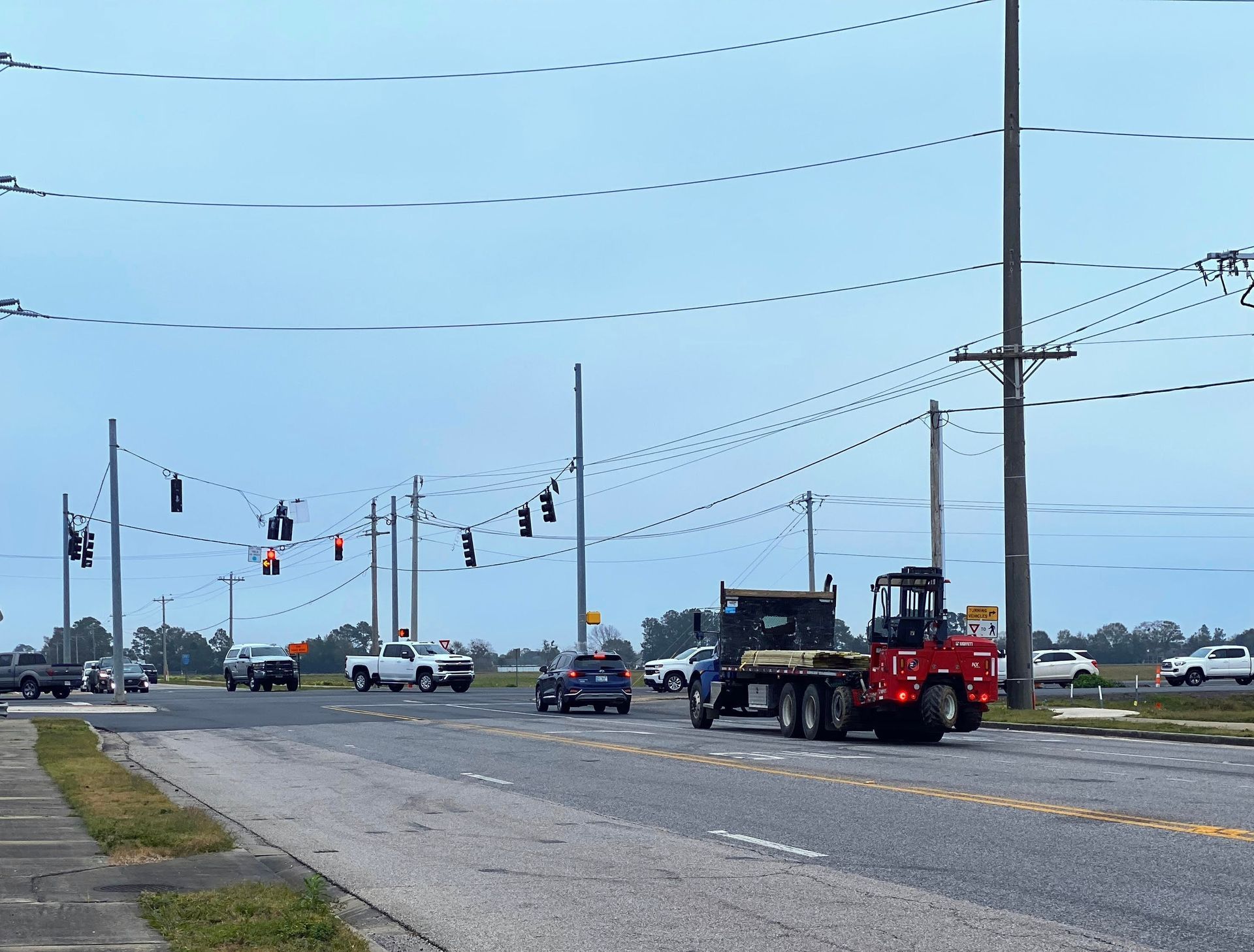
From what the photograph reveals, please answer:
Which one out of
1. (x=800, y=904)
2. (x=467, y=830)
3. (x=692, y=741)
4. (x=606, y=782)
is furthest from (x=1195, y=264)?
(x=800, y=904)

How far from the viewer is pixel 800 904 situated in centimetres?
972

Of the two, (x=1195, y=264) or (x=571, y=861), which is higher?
(x=1195, y=264)

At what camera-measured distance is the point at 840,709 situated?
2786 centimetres

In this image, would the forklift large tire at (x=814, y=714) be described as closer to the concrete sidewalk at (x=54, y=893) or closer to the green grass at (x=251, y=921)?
the concrete sidewalk at (x=54, y=893)

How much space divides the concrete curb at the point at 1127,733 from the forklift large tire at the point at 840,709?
5.48 metres

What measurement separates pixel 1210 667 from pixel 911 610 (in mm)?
48072

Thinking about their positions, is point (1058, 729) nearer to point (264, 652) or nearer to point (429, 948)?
point (429, 948)

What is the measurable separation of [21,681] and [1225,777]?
2238 inches

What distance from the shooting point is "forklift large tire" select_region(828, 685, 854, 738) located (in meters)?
27.7

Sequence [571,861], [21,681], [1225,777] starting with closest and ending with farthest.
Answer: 1. [571,861]
2. [1225,777]
3. [21,681]

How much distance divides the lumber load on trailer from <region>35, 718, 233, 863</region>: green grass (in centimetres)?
1284

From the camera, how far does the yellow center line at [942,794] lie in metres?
13.0

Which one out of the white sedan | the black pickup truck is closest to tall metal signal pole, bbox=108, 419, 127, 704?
the black pickup truck

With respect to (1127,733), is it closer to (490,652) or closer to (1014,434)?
(1014,434)
